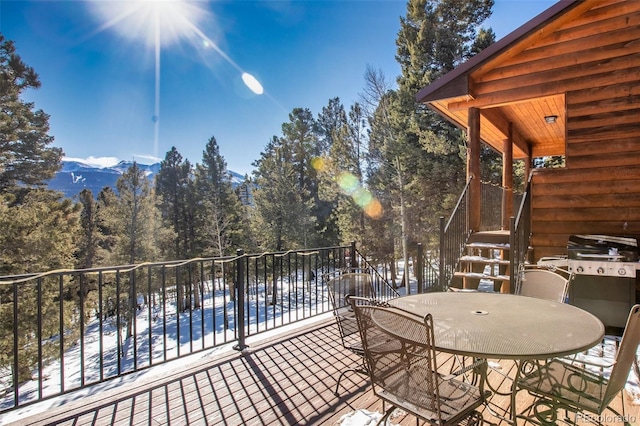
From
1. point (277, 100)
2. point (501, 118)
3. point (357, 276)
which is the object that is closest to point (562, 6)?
point (501, 118)

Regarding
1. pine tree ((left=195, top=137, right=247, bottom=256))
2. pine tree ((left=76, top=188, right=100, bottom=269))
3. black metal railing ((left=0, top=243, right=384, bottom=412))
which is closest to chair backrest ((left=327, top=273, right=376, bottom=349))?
black metal railing ((left=0, top=243, right=384, bottom=412))

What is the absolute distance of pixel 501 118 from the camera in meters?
6.09

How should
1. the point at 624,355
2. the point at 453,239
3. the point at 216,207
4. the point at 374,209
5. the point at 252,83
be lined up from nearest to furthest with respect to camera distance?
the point at 624,355, the point at 453,239, the point at 252,83, the point at 374,209, the point at 216,207

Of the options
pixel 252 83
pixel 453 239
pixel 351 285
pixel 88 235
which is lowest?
pixel 351 285

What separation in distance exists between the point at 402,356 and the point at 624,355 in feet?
3.26

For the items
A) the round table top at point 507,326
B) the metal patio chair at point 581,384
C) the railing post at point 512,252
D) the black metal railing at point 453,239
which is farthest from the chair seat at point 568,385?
the black metal railing at point 453,239

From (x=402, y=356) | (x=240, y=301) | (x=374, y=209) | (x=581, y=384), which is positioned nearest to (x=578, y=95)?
(x=581, y=384)

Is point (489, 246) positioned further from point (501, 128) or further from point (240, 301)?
point (240, 301)

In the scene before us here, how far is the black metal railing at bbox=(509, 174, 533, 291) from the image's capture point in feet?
12.7

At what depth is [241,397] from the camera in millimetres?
2414

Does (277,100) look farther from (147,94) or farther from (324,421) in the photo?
(324,421)

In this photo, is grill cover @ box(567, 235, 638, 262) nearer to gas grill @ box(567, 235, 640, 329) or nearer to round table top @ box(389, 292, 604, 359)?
gas grill @ box(567, 235, 640, 329)

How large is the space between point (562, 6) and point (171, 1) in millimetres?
6809

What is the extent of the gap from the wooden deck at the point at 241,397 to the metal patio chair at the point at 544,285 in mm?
693
